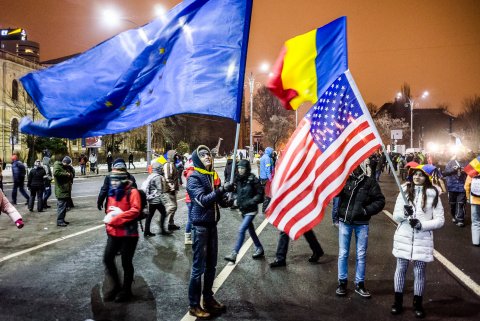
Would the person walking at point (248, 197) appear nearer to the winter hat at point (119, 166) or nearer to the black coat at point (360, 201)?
the black coat at point (360, 201)

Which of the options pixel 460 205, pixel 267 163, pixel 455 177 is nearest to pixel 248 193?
pixel 267 163

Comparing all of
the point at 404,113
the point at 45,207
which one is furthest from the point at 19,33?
the point at 45,207

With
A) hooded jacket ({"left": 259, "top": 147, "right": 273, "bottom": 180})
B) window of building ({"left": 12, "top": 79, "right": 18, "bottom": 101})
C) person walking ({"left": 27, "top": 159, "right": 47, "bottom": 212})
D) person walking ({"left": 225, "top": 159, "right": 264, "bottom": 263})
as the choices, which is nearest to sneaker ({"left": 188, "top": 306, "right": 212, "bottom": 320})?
person walking ({"left": 225, "top": 159, "right": 264, "bottom": 263})

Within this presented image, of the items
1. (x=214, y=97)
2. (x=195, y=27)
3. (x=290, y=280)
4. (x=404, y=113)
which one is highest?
(x=404, y=113)

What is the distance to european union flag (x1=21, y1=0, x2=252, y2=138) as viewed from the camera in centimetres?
450

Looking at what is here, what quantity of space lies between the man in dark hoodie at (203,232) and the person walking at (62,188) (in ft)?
23.9

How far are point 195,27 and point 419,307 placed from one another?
417 cm

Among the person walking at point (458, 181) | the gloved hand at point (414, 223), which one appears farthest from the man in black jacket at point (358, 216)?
the person walking at point (458, 181)

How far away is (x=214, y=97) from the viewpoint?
4570 millimetres

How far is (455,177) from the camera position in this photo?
1092 cm

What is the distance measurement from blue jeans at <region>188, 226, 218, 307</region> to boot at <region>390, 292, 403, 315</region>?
Answer: 2.18 m

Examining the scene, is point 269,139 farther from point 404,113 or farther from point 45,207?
point 45,207

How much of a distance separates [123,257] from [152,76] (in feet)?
8.16

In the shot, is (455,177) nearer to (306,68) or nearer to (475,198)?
(475,198)
